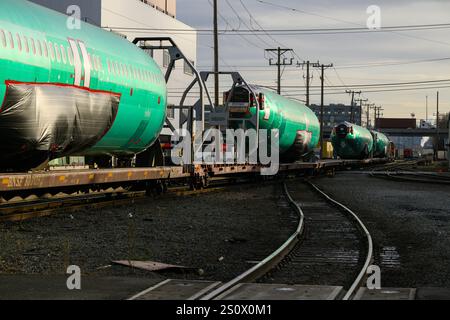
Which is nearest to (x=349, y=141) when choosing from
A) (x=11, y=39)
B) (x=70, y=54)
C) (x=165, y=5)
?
(x=165, y=5)

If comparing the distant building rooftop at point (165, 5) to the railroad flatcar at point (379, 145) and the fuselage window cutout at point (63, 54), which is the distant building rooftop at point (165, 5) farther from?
the fuselage window cutout at point (63, 54)

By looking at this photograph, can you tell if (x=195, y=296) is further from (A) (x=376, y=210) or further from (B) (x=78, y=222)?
(A) (x=376, y=210)

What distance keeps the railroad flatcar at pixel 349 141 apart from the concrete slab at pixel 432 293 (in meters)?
50.2

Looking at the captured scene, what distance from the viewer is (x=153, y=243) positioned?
41.1 feet

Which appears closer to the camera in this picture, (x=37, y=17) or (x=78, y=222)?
(x=37, y=17)

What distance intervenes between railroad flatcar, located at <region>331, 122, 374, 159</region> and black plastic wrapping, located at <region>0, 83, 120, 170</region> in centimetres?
4348

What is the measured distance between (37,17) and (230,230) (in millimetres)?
5520

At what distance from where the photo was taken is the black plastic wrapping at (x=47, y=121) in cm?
1301

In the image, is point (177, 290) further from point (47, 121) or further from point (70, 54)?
point (70, 54)

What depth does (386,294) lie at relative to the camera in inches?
314

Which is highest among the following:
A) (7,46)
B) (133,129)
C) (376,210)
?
(7,46)

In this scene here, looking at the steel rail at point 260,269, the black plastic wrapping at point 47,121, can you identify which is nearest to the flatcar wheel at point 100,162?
the black plastic wrapping at point 47,121
